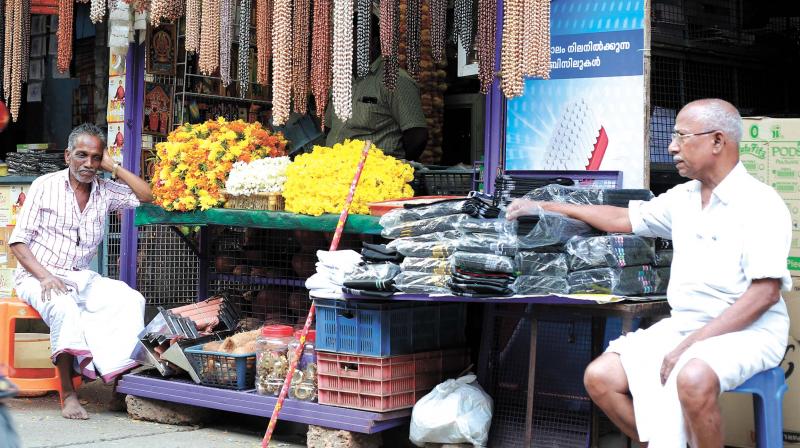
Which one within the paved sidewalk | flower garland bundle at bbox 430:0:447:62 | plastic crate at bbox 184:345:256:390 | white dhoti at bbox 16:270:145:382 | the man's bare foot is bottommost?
the paved sidewalk

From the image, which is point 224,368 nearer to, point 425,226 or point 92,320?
point 92,320

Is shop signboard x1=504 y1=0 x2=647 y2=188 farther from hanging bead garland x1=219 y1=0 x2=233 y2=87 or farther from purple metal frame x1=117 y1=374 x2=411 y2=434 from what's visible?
hanging bead garland x1=219 y1=0 x2=233 y2=87

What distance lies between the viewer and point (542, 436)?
6.08m

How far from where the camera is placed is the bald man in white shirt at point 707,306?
4719 mm

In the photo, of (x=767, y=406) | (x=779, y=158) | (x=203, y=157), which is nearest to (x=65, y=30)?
(x=203, y=157)

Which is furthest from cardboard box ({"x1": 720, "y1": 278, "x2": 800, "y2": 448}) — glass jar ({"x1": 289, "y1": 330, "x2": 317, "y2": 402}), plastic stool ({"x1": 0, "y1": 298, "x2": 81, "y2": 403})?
plastic stool ({"x1": 0, "y1": 298, "x2": 81, "y2": 403})

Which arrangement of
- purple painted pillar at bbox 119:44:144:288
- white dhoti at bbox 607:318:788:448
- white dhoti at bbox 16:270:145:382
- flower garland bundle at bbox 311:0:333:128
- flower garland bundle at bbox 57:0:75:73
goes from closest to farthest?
white dhoti at bbox 607:318:788:448
flower garland bundle at bbox 311:0:333:128
white dhoti at bbox 16:270:145:382
flower garland bundle at bbox 57:0:75:73
purple painted pillar at bbox 119:44:144:288

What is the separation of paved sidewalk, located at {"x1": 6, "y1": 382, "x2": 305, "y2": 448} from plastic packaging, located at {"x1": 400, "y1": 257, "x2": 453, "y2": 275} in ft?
5.21

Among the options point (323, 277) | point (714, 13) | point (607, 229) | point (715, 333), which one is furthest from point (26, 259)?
point (714, 13)

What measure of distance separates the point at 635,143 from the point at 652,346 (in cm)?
163

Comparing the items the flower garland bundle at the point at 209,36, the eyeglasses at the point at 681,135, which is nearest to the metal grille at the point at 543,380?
the eyeglasses at the point at 681,135

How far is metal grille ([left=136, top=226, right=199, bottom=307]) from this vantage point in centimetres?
883

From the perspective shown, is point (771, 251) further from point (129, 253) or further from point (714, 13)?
point (129, 253)

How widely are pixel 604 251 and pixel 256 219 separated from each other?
2584 mm
